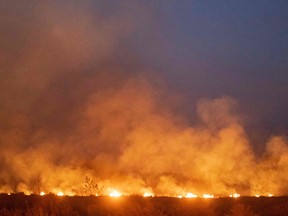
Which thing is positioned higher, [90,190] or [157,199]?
[90,190]

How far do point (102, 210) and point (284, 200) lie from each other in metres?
8.02

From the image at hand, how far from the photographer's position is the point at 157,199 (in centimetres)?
2477

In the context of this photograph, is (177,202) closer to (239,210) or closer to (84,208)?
(84,208)

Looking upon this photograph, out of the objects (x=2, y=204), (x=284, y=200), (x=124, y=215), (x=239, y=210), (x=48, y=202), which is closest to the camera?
(x=239, y=210)

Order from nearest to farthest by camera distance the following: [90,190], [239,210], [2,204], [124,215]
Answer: [239,210], [124,215], [2,204], [90,190]

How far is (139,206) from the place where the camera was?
848 inches

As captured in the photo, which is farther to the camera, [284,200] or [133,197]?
[133,197]

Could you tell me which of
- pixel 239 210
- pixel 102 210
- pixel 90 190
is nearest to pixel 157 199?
pixel 102 210

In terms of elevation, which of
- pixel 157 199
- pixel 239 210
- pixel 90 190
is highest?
pixel 90 190

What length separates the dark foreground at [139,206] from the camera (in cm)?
2016

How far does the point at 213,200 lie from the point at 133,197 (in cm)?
429

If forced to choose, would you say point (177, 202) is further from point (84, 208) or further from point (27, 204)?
point (27, 204)

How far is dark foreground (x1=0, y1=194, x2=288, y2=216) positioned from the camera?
66.1ft

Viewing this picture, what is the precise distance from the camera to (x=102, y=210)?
22.3 m
